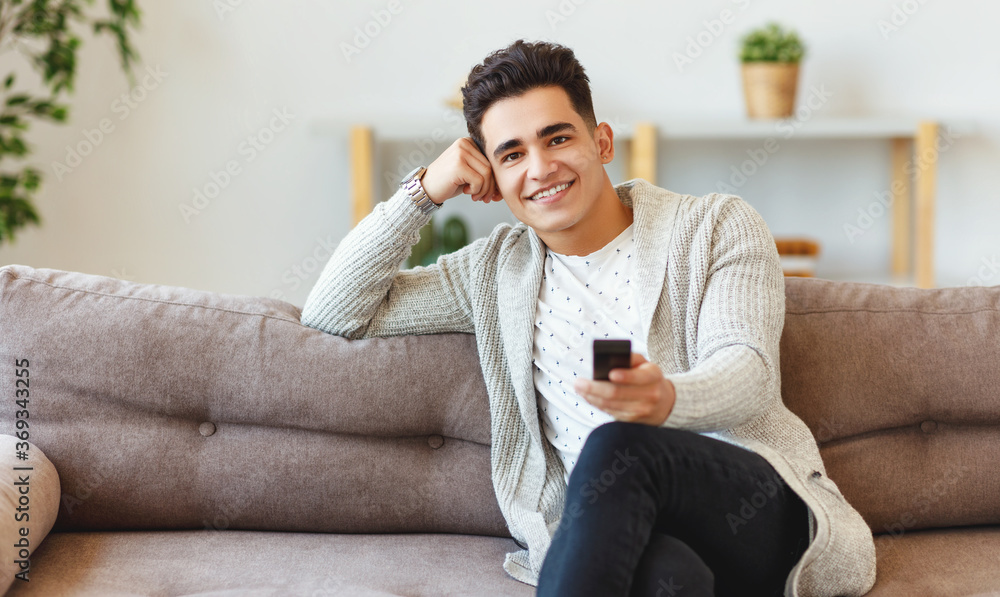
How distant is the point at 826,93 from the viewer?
2990 mm

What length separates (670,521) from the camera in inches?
43.1

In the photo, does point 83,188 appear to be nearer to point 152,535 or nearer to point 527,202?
point 152,535

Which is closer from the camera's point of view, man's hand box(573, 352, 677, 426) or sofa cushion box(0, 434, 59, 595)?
man's hand box(573, 352, 677, 426)

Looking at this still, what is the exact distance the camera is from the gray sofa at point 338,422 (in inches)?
56.3

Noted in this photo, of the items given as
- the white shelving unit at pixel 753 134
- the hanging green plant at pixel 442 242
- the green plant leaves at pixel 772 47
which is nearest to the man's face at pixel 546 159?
the white shelving unit at pixel 753 134

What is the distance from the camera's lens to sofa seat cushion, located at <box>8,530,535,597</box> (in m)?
1.26

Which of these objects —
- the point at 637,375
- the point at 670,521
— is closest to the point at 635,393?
the point at 637,375
